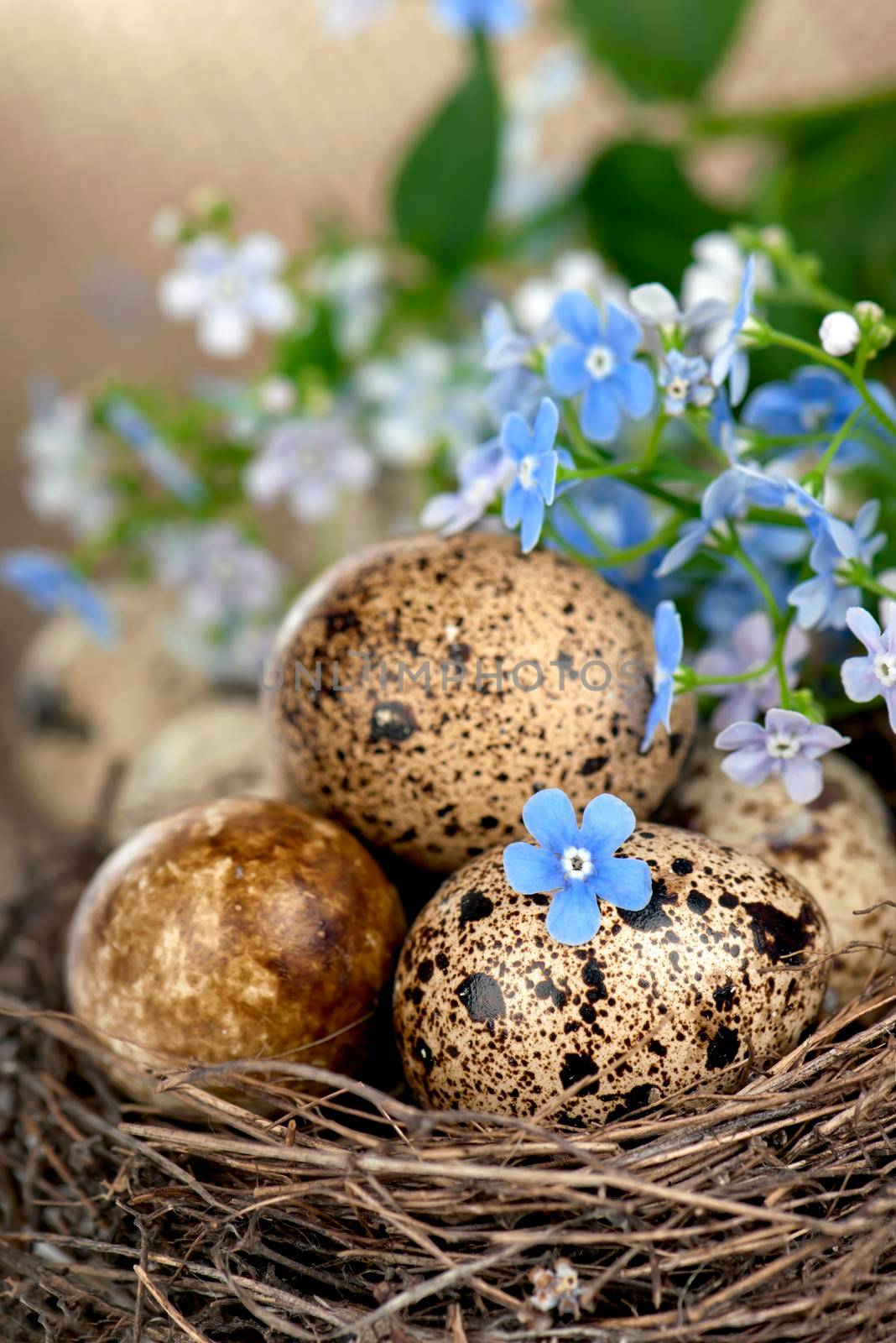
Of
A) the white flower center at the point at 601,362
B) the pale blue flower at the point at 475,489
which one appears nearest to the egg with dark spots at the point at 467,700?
the pale blue flower at the point at 475,489

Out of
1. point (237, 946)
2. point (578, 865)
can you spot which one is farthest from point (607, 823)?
point (237, 946)

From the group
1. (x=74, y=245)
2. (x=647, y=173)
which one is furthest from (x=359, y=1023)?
(x=74, y=245)

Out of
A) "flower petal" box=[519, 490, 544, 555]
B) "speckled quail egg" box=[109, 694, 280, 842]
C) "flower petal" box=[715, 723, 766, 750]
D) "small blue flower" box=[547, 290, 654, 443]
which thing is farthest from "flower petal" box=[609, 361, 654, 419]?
"speckled quail egg" box=[109, 694, 280, 842]

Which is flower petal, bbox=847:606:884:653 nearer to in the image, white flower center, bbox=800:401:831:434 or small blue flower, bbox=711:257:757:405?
small blue flower, bbox=711:257:757:405

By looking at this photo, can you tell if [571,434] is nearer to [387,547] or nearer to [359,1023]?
[387,547]

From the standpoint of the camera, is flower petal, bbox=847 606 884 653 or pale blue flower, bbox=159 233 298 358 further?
pale blue flower, bbox=159 233 298 358

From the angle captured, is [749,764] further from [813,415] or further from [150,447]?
[150,447]
